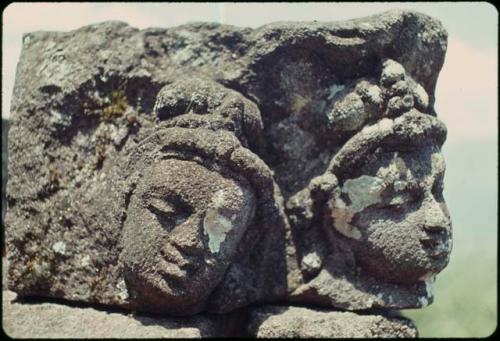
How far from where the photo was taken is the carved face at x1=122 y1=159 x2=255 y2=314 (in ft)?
8.96

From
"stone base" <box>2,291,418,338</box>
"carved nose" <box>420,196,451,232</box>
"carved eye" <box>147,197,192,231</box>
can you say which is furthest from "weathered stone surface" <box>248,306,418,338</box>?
"carved eye" <box>147,197,192,231</box>

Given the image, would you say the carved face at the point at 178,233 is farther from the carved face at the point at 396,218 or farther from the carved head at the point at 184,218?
the carved face at the point at 396,218

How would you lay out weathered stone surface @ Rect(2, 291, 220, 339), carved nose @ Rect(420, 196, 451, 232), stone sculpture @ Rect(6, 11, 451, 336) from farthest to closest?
carved nose @ Rect(420, 196, 451, 232), stone sculpture @ Rect(6, 11, 451, 336), weathered stone surface @ Rect(2, 291, 220, 339)

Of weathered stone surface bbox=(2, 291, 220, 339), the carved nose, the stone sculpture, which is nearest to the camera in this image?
weathered stone surface bbox=(2, 291, 220, 339)

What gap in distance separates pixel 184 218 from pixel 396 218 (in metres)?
0.94

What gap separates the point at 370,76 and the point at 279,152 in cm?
55

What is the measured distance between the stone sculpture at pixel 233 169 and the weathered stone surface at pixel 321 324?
16mm

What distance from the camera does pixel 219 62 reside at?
3.21 meters

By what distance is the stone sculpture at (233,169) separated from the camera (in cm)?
280

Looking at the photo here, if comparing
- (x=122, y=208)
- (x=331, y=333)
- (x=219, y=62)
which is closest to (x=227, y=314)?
(x=331, y=333)

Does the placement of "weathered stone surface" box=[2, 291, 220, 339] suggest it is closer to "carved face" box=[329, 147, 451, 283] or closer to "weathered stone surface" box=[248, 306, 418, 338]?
"weathered stone surface" box=[248, 306, 418, 338]

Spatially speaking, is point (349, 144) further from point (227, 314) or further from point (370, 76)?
point (227, 314)

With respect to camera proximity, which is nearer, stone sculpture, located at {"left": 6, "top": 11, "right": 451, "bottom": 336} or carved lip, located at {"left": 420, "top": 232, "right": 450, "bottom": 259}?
stone sculpture, located at {"left": 6, "top": 11, "right": 451, "bottom": 336}

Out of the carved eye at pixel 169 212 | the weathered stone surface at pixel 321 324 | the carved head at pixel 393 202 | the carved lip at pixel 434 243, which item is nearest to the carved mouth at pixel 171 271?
the carved eye at pixel 169 212
